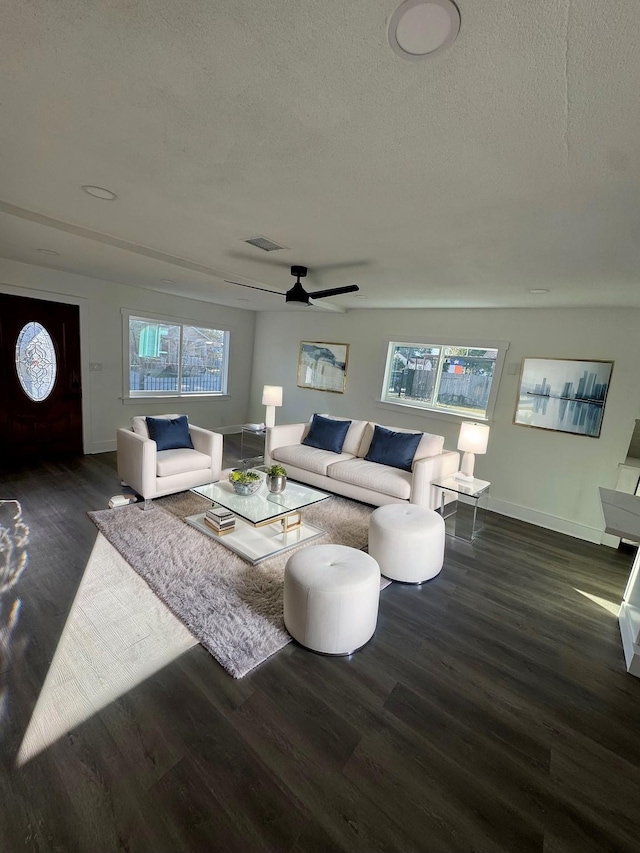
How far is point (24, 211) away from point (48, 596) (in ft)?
8.40

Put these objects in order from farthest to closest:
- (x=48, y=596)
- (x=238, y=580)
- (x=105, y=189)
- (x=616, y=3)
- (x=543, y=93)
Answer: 1. (x=238, y=580)
2. (x=48, y=596)
3. (x=105, y=189)
4. (x=543, y=93)
5. (x=616, y=3)

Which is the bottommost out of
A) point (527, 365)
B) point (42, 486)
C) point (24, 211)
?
point (42, 486)

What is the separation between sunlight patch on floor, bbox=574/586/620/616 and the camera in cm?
262

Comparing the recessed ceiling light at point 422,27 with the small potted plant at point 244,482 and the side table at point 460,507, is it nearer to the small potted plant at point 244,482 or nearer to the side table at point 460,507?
the small potted plant at point 244,482

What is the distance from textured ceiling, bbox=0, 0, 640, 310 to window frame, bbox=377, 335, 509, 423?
1.76 metres

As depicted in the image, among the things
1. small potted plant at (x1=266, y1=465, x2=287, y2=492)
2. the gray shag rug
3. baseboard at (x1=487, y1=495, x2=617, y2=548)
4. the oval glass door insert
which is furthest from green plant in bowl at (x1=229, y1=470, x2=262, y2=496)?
the oval glass door insert

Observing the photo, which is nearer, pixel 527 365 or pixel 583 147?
pixel 583 147

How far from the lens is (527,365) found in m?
4.12

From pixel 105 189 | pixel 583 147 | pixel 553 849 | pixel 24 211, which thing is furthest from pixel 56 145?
pixel 553 849

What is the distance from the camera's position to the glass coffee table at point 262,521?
9.57ft

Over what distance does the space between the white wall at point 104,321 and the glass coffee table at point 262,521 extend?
2.93m

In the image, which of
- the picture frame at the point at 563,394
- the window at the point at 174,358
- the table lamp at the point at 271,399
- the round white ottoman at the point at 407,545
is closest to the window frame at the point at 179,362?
the window at the point at 174,358

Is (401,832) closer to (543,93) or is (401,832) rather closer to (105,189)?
(543,93)

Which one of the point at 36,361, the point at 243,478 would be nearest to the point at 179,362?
the point at 36,361
